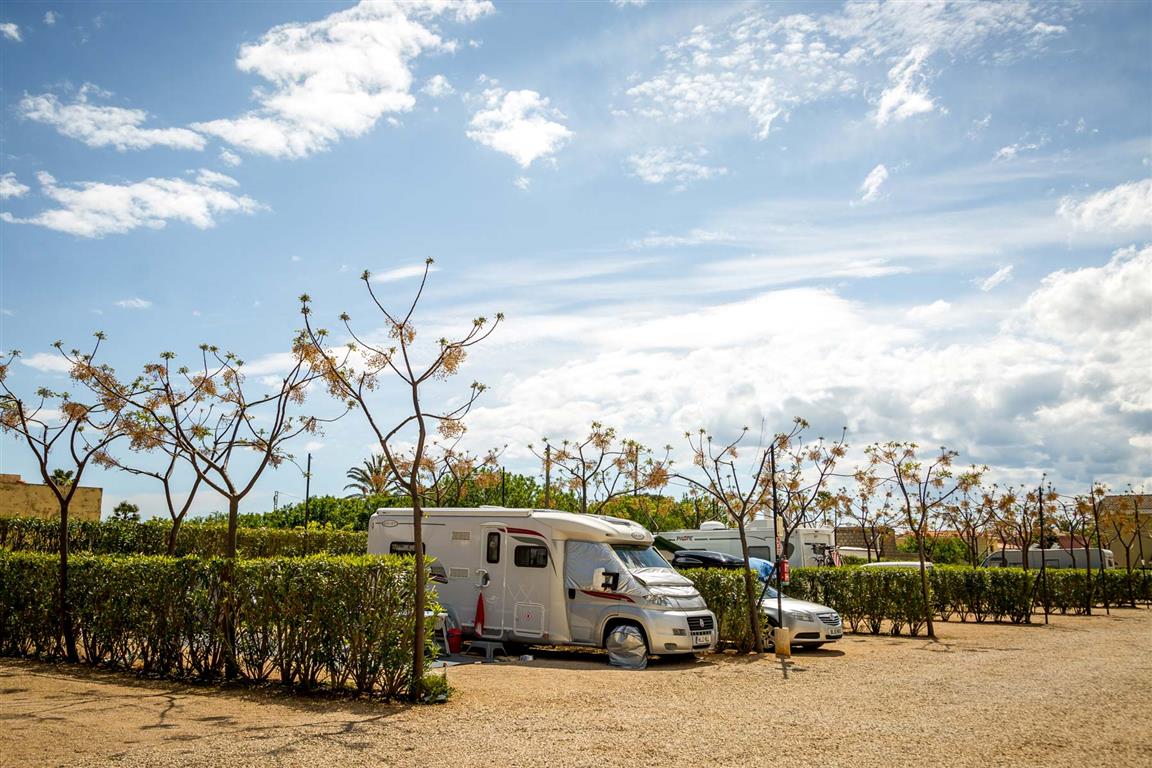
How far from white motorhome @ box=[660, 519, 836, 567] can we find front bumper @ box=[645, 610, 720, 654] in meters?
10.3

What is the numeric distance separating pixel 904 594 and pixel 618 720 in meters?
12.3

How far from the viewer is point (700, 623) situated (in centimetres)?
1284

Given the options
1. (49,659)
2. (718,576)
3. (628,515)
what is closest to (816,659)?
(718,576)

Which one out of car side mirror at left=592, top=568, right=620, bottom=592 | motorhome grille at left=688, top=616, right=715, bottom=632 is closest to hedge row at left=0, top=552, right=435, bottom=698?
car side mirror at left=592, top=568, right=620, bottom=592

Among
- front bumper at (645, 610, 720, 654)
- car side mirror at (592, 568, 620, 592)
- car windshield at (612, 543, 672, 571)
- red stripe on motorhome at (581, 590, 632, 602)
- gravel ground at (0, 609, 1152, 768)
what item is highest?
car windshield at (612, 543, 672, 571)

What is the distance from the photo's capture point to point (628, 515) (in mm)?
35125

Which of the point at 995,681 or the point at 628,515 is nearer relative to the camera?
the point at 995,681

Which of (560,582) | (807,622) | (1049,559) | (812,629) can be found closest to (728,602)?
(807,622)

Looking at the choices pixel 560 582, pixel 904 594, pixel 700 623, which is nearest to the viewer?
pixel 700 623

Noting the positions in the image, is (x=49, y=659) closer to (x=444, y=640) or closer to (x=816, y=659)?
(x=444, y=640)

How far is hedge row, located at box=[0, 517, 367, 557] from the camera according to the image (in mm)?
22672

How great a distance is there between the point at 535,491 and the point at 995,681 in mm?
31966

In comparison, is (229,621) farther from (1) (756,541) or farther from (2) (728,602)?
(1) (756,541)

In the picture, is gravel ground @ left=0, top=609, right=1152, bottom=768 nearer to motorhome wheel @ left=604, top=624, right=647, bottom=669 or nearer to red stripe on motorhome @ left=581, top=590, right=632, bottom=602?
motorhome wheel @ left=604, top=624, right=647, bottom=669
